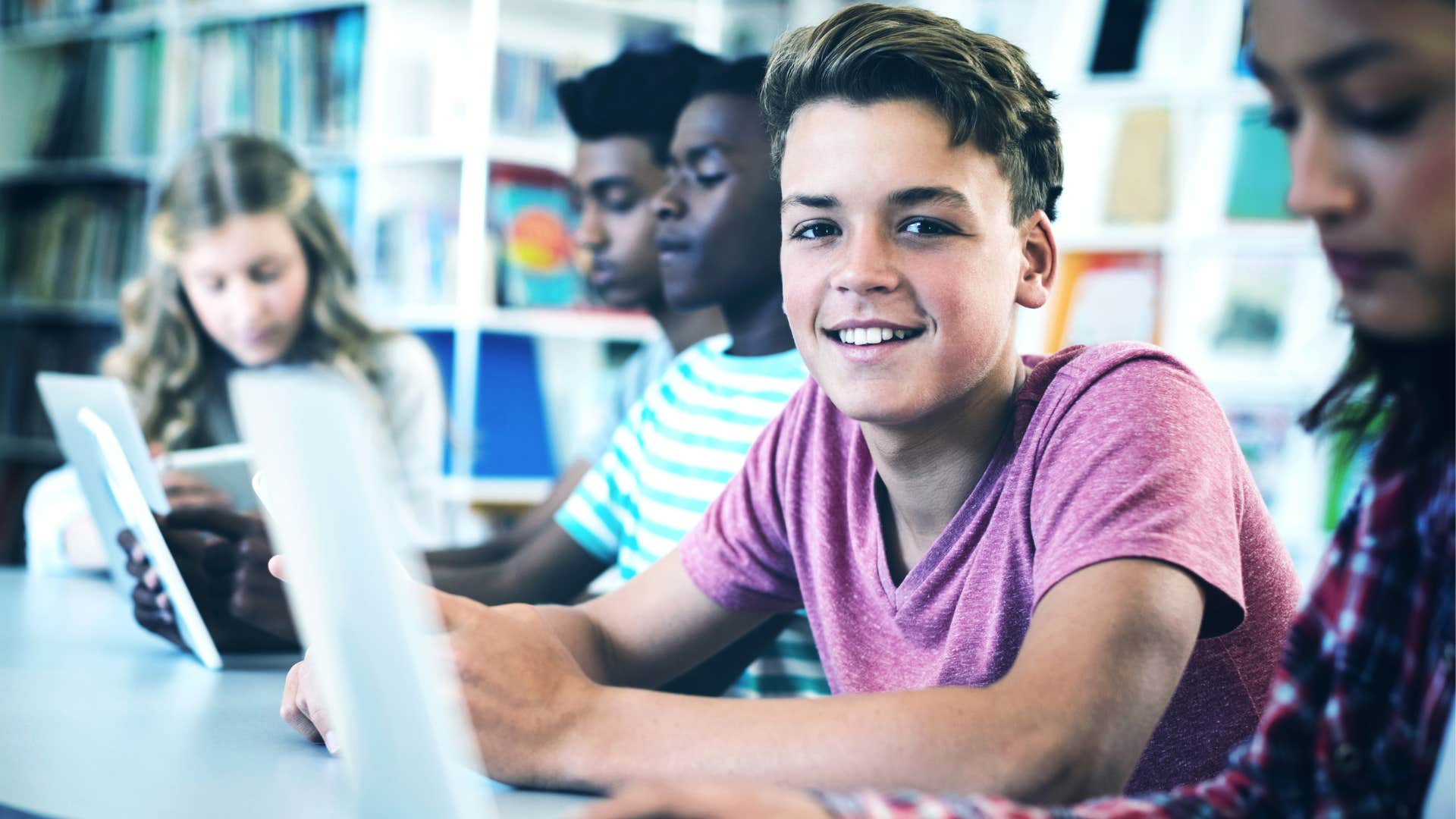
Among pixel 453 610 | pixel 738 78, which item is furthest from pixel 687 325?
pixel 453 610

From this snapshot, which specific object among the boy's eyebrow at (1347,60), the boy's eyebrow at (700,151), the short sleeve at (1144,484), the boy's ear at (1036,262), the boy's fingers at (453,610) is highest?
the boy's eyebrow at (1347,60)

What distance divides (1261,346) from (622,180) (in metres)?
1.50

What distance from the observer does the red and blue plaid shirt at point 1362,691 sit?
62cm

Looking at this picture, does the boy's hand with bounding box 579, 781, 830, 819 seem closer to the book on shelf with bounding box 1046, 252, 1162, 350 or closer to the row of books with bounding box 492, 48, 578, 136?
the book on shelf with bounding box 1046, 252, 1162, 350

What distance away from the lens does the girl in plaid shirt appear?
0.57m

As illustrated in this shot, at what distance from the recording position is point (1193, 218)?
271cm

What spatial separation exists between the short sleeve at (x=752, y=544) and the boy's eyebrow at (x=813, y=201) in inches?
9.7

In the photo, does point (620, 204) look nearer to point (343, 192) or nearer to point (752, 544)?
point (752, 544)

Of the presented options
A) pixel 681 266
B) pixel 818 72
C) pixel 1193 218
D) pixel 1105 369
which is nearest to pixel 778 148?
pixel 818 72

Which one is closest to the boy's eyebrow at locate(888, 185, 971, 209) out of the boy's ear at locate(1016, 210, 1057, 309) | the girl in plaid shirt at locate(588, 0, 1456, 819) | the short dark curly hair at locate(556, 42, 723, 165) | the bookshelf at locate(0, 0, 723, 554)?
the boy's ear at locate(1016, 210, 1057, 309)

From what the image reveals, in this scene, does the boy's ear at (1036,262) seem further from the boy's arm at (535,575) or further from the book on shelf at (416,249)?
the book on shelf at (416,249)

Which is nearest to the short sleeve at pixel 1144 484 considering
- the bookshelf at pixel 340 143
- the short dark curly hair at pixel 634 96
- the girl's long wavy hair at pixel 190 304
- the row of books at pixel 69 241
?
the short dark curly hair at pixel 634 96

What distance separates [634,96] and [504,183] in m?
1.27

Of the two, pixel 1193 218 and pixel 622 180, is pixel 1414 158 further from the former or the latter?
pixel 1193 218
